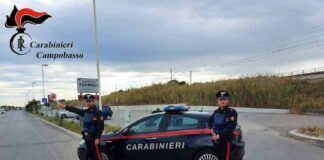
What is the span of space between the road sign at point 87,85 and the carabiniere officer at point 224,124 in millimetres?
14486

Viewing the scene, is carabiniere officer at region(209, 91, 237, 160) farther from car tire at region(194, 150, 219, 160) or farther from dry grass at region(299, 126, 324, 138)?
dry grass at region(299, 126, 324, 138)

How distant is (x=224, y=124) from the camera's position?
7.35m

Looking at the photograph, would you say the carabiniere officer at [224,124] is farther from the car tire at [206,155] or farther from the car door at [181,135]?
the car door at [181,135]

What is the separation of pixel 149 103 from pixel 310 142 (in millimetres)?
48129

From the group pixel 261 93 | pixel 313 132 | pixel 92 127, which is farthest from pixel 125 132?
pixel 261 93


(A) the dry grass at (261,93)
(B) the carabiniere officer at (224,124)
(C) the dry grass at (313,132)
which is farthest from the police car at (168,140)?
(A) the dry grass at (261,93)

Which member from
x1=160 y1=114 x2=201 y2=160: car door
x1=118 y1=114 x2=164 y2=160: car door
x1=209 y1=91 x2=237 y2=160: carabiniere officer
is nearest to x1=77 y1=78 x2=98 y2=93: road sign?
x1=118 y1=114 x2=164 y2=160: car door

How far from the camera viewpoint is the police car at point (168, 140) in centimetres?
911

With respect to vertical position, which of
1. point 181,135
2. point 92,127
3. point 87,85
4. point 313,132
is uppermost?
point 87,85

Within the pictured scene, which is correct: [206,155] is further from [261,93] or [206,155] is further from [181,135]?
[261,93]

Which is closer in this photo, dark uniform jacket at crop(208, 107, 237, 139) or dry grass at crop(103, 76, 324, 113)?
dark uniform jacket at crop(208, 107, 237, 139)

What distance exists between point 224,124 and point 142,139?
2.84 meters

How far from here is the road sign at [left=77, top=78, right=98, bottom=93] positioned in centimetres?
2112

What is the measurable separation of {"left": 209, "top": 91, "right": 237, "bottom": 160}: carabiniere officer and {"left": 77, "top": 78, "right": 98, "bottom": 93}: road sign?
570 inches
